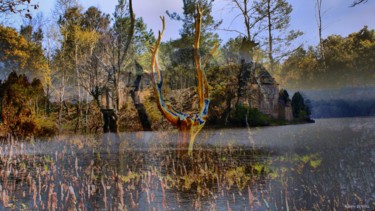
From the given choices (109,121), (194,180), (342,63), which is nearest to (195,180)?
(194,180)

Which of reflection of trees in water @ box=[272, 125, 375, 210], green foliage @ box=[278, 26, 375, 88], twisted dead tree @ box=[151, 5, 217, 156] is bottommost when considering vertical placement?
reflection of trees in water @ box=[272, 125, 375, 210]

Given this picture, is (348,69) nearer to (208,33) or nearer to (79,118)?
(208,33)

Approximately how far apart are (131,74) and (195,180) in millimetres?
26618

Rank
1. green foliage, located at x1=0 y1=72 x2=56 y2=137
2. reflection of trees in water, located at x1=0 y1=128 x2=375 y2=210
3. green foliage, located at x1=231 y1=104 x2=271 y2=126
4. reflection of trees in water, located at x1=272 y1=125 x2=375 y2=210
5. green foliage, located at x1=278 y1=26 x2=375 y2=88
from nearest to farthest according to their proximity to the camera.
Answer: reflection of trees in water, located at x1=272 y1=125 x2=375 y2=210, reflection of trees in water, located at x1=0 y1=128 x2=375 y2=210, green foliage, located at x1=0 y1=72 x2=56 y2=137, green foliage, located at x1=231 y1=104 x2=271 y2=126, green foliage, located at x1=278 y1=26 x2=375 y2=88

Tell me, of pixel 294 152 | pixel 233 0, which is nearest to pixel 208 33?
pixel 233 0

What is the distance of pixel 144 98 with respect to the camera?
1126 inches

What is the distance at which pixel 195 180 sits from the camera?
23.8 ft

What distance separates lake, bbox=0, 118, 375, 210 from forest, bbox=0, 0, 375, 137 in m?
10.6

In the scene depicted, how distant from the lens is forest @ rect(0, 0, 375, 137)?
2277cm

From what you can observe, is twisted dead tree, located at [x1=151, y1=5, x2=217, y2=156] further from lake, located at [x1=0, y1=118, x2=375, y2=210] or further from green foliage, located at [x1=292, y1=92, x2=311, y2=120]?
green foliage, located at [x1=292, y1=92, x2=311, y2=120]

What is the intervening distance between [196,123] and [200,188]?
3396 mm

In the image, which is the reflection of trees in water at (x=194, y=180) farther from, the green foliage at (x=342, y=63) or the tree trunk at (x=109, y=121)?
the green foliage at (x=342, y=63)

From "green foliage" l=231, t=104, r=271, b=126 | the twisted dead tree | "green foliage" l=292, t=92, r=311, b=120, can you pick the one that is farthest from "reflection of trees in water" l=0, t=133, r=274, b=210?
"green foliage" l=292, t=92, r=311, b=120

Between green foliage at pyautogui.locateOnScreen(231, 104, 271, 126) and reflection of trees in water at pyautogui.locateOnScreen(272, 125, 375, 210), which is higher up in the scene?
green foliage at pyautogui.locateOnScreen(231, 104, 271, 126)
